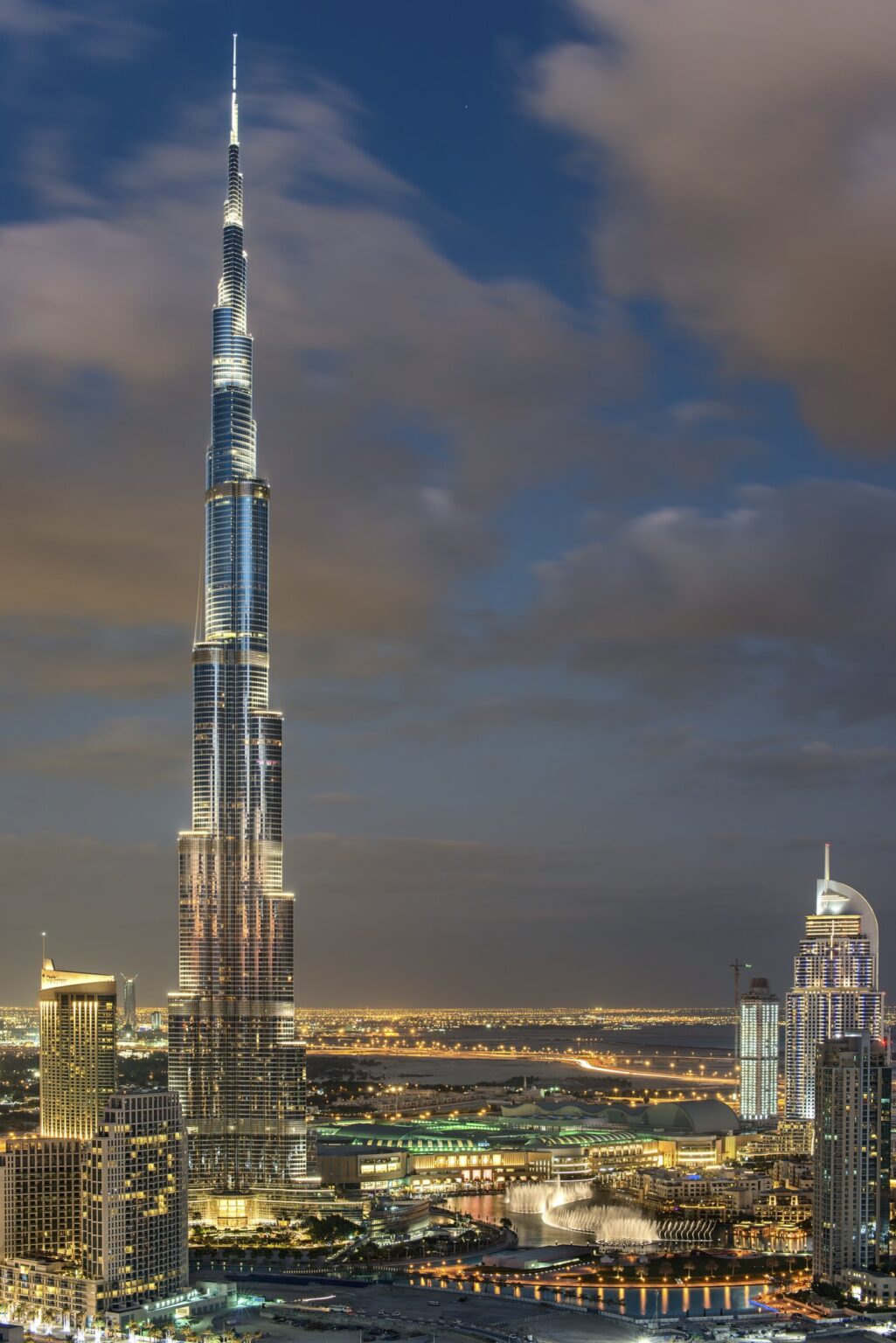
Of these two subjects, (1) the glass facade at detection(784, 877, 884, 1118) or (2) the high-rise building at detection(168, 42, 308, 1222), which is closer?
(2) the high-rise building at detection(168, 42, 308, 1222)

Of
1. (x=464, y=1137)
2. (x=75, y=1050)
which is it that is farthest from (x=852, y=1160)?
(x=464, y=1137)

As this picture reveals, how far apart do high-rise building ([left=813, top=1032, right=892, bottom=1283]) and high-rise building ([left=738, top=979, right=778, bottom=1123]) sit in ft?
179

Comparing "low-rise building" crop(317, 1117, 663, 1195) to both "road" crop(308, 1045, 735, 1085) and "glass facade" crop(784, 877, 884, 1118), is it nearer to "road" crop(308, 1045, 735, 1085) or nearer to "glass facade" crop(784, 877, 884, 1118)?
"glass facade" crop(784, 877, 884, 1118)

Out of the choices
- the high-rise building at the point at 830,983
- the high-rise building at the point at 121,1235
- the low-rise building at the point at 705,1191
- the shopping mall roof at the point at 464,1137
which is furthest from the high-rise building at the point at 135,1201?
the high-rise building at the point at 830,983

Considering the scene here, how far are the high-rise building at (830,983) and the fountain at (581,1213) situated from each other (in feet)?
A: 80.3

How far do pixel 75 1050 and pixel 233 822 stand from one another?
39.9ft

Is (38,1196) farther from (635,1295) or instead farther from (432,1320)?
(635,1295)

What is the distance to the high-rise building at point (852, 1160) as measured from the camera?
49.6 meters

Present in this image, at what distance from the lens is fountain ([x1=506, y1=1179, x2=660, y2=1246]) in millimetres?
61031

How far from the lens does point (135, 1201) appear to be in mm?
44875

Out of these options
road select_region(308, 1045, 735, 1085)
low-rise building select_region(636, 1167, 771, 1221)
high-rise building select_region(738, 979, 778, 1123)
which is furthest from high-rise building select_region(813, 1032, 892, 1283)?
road select_region(308, 1045, 735, 1085)

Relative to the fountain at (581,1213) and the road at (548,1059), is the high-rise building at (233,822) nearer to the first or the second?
the fountain at (581,1213)

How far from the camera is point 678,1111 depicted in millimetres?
87938

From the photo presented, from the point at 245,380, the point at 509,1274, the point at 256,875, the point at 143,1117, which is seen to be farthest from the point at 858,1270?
the point at 245,380
